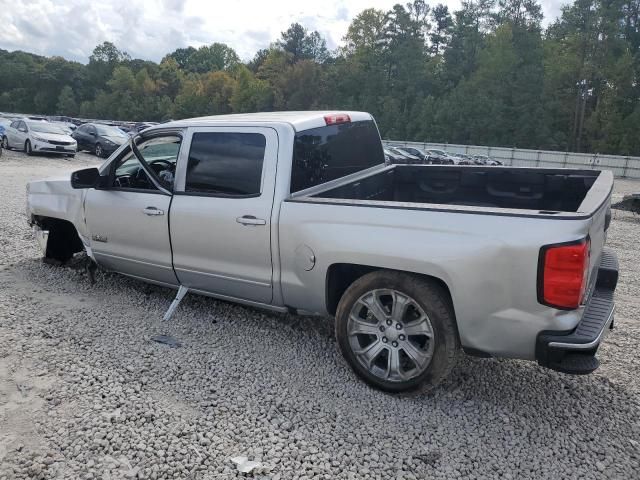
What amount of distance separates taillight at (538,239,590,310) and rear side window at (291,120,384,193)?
1.81m

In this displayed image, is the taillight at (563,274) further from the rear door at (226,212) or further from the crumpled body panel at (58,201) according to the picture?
the crumpled body panel at (58,201)

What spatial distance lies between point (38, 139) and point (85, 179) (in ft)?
63.3

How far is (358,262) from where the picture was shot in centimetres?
341

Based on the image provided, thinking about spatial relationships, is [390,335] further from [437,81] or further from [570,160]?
[437,81]

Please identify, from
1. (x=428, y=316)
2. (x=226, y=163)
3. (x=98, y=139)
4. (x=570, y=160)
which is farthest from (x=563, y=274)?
(x=570, y=160)

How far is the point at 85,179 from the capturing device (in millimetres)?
4762

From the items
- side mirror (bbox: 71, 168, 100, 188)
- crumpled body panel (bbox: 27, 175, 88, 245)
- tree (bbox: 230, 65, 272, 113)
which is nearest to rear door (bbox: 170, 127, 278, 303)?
side mirror (bbox: 71, 168, 100, 188)

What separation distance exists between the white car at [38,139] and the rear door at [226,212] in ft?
65.5

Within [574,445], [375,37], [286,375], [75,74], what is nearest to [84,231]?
[286,375]

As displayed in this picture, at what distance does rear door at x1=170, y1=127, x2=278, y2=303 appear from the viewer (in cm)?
384

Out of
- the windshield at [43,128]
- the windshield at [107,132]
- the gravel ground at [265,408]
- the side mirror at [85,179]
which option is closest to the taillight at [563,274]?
the gravel ground at [265,408]

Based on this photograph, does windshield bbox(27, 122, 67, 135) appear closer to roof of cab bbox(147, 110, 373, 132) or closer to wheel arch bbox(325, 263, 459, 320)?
roof of cab bbox(147, 110, 373, 132)

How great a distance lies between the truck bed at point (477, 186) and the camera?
4406 millimetres

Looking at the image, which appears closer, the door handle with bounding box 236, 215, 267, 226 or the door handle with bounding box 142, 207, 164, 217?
the door handle with bounding box 236, 215, 267, 226
